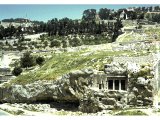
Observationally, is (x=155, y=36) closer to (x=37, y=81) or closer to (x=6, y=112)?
(x=37, y=81)

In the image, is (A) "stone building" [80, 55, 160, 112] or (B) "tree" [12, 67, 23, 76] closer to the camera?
(A) "stone building" [80, 55, 160, 112]

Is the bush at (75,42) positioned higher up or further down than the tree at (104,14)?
further down

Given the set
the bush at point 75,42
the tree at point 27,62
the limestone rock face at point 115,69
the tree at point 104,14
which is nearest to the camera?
the limestone rock face at point 115,69

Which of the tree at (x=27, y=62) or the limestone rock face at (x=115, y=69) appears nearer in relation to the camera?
the limestone rock face at (x=115, y=69)

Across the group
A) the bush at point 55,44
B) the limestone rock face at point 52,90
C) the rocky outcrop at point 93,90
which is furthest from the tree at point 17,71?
the bush at point 55,44

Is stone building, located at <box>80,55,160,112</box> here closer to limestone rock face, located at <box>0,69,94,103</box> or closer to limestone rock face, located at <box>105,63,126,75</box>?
limestone rock face, located at <box>105,63,126,75</box>

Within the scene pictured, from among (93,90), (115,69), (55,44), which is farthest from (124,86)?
(55,44)

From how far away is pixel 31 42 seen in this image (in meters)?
117

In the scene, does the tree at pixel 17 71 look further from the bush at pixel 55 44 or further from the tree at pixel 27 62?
the bush at pixel 55 44

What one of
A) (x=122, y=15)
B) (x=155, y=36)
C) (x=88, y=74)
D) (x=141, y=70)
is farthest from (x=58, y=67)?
(x=122, y=15)

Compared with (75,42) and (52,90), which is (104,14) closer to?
(75,42)

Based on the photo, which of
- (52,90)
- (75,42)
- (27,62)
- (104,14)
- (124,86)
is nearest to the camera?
(124,86)

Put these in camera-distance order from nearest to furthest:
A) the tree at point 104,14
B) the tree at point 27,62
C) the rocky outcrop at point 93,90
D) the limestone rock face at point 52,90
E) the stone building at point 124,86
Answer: the stone building at point 124,86 < the rocky outcrop at point 93,90 < the limestone rock face at point 52,90 < the tree at point 27,62 < the tree at point 104,14

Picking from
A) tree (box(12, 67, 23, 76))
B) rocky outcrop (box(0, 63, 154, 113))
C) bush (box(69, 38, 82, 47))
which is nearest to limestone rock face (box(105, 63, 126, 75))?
rocky outcrop (box(0, 63, 154, 113))
